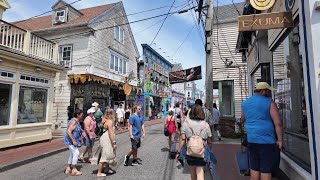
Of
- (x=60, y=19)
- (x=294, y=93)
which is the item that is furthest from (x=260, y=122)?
(x=60, y=19)

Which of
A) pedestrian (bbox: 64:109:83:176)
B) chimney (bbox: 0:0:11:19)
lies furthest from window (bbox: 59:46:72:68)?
pedestrian (bbox: 64:109:83:176)

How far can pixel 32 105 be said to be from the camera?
10984mm

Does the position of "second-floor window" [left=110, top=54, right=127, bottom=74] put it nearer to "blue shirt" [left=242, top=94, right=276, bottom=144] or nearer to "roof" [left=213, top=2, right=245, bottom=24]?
"roof" [left=213, top=2, right=245, bottom=24]

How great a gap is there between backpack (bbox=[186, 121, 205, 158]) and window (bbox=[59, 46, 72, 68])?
15462 millimetres

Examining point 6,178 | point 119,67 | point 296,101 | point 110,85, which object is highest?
point 119,67

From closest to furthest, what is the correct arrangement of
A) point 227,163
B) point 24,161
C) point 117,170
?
point 117,170 → point 227,163 → point 24,161

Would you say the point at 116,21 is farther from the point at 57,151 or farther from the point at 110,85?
the point at 57,151

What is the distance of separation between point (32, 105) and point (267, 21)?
10292 mm

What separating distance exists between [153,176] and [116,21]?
17867 mm

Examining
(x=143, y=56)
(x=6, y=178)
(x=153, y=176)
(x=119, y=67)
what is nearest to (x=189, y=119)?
(x=153, y=176)

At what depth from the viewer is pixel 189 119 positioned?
4.32 metres

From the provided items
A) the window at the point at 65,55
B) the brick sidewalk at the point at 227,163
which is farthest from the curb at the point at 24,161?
the window at the point at 65,55

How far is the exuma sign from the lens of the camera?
165 inches

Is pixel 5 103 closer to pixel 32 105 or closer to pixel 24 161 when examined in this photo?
pixel 32 105
